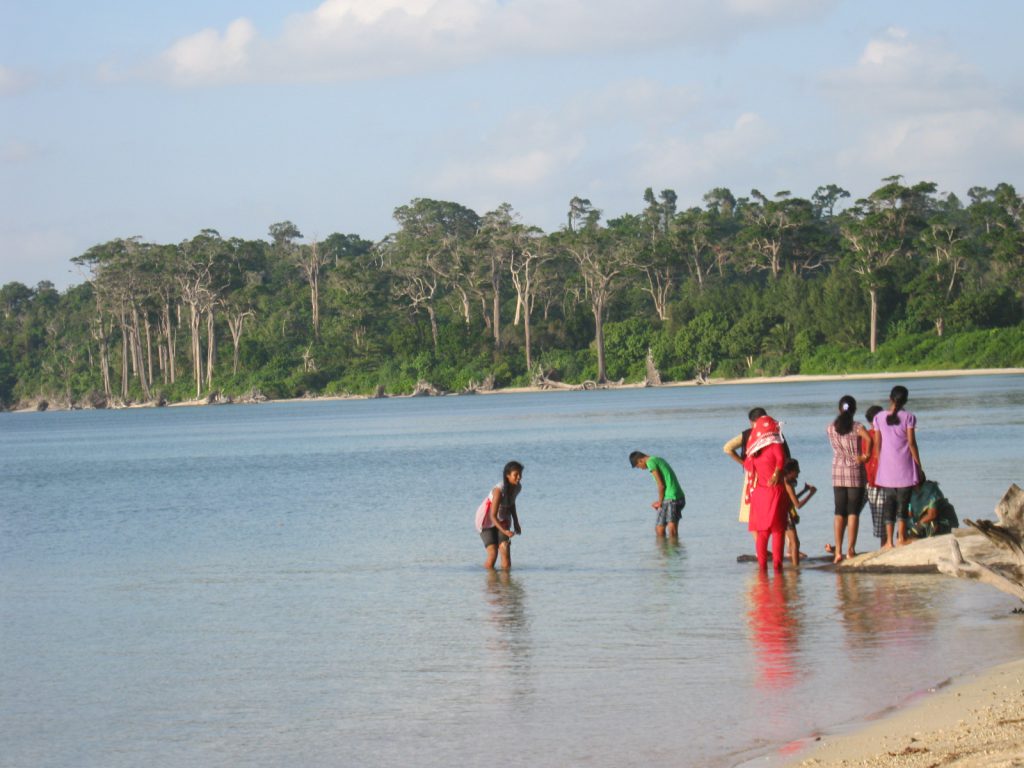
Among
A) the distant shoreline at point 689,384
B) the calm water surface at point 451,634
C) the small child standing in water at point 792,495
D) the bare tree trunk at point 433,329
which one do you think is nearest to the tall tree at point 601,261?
the distant shoreline at point 689,384

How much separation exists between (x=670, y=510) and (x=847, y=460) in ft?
13.2

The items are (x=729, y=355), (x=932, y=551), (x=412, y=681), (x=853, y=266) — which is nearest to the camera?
(x=412, y=681)

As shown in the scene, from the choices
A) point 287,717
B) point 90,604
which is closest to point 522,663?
point 287,717

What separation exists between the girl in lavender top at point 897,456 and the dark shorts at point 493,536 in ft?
12.5

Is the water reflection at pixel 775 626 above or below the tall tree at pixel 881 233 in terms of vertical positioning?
below

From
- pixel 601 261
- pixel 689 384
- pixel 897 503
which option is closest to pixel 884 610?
pixel 897 503

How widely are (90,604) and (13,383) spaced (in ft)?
429

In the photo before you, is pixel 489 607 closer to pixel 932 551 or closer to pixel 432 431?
pixel 932 551

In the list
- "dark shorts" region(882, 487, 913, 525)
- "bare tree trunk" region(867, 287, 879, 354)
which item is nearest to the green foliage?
"bare tree trunk" region(867, 287, 879, 354)

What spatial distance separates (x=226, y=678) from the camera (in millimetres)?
10250

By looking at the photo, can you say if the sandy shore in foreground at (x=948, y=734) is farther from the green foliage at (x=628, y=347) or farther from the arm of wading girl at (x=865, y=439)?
the green foliage at (x=628, y=347)

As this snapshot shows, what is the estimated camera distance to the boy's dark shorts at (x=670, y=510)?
16.7 metres

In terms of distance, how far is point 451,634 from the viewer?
1159 cm

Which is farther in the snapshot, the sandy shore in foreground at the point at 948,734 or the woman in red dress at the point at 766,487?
the woman in red dress at the point at 766,487
